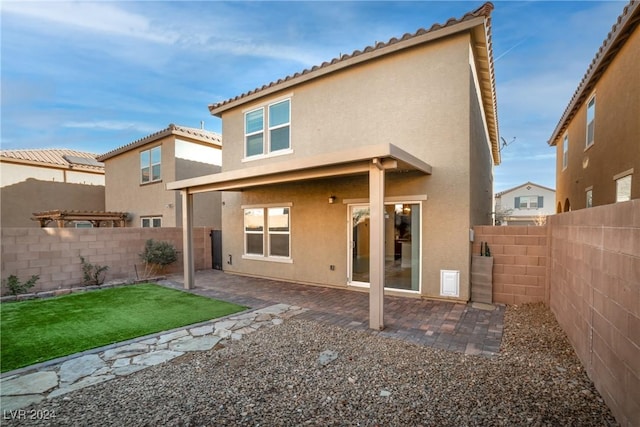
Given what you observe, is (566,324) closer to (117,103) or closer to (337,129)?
(337,129)

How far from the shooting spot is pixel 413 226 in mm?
7953

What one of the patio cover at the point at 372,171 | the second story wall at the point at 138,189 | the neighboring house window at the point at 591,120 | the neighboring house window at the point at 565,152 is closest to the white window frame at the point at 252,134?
the patio cover at the point at 372,171

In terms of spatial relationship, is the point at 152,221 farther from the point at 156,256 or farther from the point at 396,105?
the point at 396,105

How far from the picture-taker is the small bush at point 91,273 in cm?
985

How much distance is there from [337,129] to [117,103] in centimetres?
1274

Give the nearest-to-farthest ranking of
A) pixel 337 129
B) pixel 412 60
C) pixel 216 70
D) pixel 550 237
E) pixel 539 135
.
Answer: pixel 550 237
pixel 412 60
pixel 337 129
pixel 216 70
pixel 539 135

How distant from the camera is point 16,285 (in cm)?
836

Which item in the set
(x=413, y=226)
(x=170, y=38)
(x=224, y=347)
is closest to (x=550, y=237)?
(x=413, y=226)

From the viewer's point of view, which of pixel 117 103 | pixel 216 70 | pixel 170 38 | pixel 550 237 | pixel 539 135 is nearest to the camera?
pixel 550 237

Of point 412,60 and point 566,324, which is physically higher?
point 412,60

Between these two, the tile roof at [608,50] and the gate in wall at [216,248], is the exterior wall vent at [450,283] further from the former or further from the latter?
the gate in wall at [216,248]

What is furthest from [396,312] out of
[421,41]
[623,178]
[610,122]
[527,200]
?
[527,200]

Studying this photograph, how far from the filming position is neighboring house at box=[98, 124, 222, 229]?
14398mm
